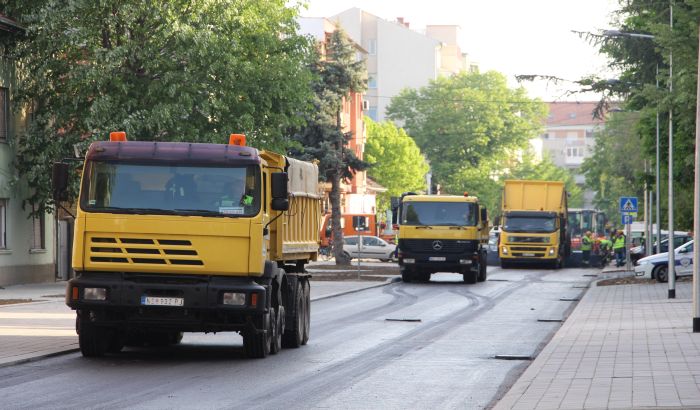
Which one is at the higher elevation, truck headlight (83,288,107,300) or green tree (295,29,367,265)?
green tree (295,29,367,265)

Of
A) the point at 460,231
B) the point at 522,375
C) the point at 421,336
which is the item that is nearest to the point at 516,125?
the point at 460,231

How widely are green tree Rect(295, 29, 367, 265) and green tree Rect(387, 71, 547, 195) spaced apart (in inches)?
2140

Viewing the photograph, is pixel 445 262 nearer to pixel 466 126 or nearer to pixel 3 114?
pixel 3 114

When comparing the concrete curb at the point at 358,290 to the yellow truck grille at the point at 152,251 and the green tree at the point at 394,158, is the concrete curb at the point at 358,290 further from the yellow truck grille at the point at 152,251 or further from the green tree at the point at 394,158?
the green tree at the point at 394,158

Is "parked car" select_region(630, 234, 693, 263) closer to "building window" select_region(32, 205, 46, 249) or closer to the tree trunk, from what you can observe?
the tree trunk

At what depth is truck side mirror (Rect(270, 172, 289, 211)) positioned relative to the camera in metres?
17.1

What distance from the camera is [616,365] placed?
52.0 feet

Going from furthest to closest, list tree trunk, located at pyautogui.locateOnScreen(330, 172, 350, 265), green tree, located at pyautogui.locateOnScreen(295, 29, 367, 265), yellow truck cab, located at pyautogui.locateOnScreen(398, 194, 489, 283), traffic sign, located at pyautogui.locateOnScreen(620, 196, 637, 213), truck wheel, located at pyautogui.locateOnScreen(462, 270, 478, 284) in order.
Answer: tree trunk, located at pyautogui.locateOnScreen(330, 172, 350, 265)
green tree, located at pyautogui.locateOnScreen(295, 29, 367, 265)
traffic sign, located at pyautogui.locateOnScreen(620, 196, 637, 213)
truck wheel, located at pyautogui.locateOnScreen(462, 270, 478, 284)
yellow truck cab, located at pyautogui.locateOnScreen(398, 194, 489, 283)

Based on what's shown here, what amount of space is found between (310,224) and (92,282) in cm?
540

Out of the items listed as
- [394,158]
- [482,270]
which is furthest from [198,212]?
[394,158]

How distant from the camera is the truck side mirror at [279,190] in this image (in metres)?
17.1

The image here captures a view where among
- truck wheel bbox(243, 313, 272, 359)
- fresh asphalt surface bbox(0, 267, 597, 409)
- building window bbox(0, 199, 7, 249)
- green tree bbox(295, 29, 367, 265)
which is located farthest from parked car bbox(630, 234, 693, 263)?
truck wheel bbox(243, 313, 272, 359)

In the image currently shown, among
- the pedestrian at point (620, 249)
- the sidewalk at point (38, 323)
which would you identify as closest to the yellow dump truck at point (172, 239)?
the sidewalk at point (38, 323)

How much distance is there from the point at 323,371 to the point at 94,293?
277 centimetres
